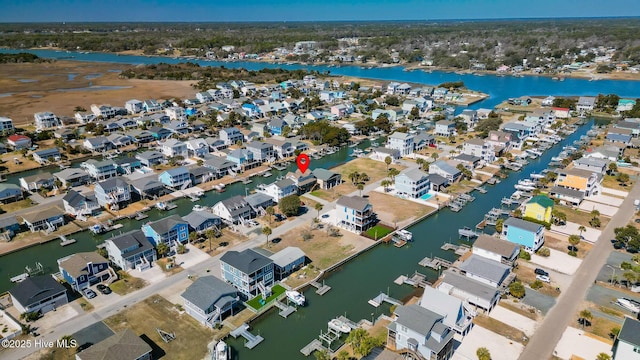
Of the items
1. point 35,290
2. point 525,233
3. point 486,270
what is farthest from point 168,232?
point 525,233

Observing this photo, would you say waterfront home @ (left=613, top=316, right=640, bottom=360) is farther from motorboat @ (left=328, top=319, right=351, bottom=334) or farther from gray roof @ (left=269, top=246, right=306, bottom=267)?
gray roof @ (left=269, top=246, right=306, bottom=267)

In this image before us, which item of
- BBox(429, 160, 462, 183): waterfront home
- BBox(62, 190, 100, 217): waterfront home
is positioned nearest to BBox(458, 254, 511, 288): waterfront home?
BBox(429, 160, 462, 183): waterfront home

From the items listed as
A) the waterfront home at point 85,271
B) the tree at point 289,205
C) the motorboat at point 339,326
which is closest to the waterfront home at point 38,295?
the waterfront home at point 85,271

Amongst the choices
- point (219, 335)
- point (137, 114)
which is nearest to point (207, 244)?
point (219, 335)

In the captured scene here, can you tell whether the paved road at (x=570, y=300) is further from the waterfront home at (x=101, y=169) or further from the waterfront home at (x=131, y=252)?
the waterfront home at (x=101, y=169)

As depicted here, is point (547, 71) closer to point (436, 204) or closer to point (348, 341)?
point (436, 204)

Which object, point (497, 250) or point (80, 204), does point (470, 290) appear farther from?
point (80, 204)

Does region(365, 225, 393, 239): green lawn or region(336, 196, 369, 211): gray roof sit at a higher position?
region(336, 196, 369, 211): gray roof
